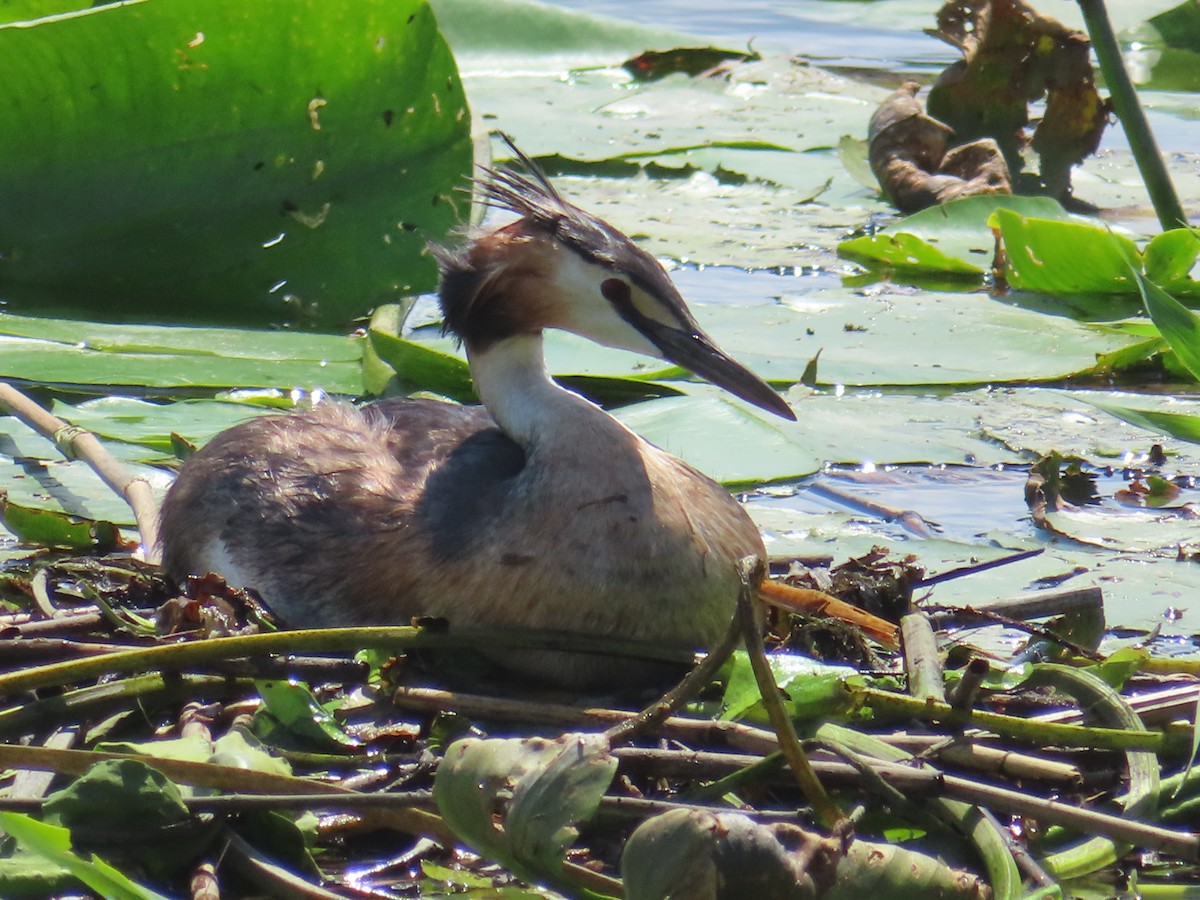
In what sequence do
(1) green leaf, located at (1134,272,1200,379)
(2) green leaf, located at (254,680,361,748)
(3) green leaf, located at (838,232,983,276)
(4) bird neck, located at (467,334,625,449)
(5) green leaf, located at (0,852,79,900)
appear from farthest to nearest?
1. (3) green leaf, located at (838,232,983,276)
2. (4) bird neck, located at (467,334,625,449)
3. (1) green leaf, located at (1134,272,1200,379)
4. (2) green leaf, located at (254,680,361,748)
5. (5) green leaf, located at (0,852,79,900)

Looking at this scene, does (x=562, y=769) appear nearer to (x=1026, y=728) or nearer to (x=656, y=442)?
(x=1026, y=728)

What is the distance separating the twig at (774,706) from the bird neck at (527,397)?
5.04ft

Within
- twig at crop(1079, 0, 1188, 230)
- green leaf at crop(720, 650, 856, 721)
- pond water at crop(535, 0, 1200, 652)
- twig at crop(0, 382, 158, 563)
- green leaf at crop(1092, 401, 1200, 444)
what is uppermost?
twig at crop(1079, 0, 1188, 230)

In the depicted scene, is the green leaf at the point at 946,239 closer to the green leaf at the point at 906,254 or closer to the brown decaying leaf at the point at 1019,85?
the green leaf at the point at 906,254

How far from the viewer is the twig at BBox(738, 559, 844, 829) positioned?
2.64m

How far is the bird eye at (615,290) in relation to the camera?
444 cm

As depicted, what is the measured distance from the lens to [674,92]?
11.0 meters

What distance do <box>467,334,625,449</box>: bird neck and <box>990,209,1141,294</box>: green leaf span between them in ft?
8.49

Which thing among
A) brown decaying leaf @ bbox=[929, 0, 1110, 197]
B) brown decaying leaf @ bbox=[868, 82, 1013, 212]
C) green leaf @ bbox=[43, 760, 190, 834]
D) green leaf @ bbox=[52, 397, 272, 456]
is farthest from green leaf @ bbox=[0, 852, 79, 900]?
brown decaying leaf @ bbox=[929, 0, 1110, 197]

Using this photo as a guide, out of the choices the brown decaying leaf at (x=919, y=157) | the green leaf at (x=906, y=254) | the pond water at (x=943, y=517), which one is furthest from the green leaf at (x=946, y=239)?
the brown decaying leaf at (x=919, y=157)

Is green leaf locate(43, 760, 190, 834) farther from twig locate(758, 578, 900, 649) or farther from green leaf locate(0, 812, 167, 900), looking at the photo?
twig locate(758, 578, 900, 649)

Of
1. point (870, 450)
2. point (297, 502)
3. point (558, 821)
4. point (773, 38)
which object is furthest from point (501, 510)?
point (773, 38)

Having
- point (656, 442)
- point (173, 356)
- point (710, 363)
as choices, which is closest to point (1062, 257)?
point (656, 442)

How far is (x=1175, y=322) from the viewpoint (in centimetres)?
383
